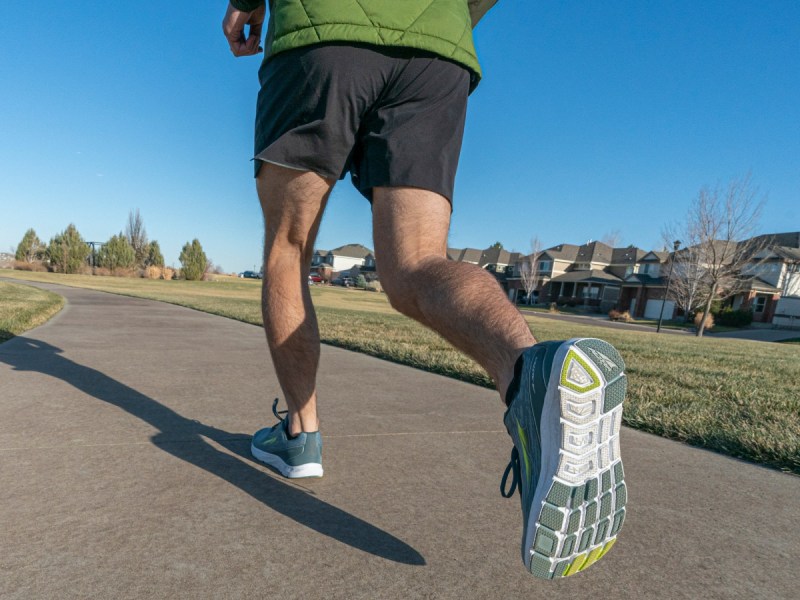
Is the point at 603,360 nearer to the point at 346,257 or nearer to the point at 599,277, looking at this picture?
the point at 599,277

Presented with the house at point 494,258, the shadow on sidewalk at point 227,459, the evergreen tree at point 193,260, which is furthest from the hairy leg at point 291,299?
the house at point 494,258

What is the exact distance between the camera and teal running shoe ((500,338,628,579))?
977 mm

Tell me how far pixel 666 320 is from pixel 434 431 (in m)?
45.8

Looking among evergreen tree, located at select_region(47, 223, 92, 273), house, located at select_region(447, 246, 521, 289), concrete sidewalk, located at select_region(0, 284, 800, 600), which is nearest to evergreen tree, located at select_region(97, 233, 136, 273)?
evergreen tree, located at select_region(47, 223, 92, 273)

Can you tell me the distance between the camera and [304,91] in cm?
153

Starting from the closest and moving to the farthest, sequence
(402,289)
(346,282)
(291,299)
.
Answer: (402,289)
(291,299)
(346,282)

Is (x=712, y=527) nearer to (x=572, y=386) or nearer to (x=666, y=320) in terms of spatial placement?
(x=572, y=386)

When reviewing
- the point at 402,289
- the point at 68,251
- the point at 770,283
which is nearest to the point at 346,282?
the point at 68,251

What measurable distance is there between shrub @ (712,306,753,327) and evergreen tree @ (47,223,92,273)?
48.7 meters

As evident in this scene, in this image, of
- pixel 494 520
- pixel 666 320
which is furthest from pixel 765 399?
pixel 666 320

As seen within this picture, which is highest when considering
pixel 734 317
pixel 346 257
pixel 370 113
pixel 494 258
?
pixel 494 258

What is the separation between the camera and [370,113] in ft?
5.18

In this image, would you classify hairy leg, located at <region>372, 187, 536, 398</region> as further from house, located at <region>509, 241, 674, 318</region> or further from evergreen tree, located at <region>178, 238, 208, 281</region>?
evergreen tree, located at <region>178, 238, 208, 281</region>

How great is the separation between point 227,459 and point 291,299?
0.57m
